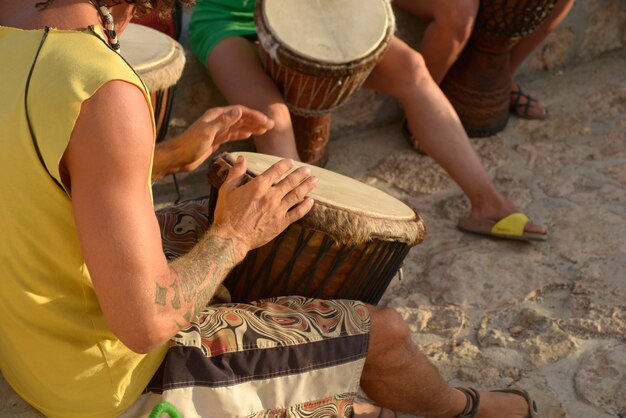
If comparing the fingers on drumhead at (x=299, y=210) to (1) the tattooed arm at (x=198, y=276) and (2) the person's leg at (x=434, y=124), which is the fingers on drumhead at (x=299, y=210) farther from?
(2) the person's leg at (x=434, y=124)

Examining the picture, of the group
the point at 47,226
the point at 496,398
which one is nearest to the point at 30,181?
the point at 47,226

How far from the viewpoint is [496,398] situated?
2176mm

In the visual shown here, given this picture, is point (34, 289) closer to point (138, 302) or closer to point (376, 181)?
point (138, 302)

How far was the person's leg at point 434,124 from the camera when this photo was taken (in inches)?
122

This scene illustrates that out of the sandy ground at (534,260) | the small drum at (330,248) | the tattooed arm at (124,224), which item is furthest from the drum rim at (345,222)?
the sandy ground at (534,260)

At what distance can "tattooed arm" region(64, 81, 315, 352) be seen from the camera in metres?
1.32

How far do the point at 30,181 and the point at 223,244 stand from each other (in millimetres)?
392

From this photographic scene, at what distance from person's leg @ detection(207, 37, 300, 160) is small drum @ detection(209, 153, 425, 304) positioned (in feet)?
2.70

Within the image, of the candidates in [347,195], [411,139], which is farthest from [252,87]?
[347,195]

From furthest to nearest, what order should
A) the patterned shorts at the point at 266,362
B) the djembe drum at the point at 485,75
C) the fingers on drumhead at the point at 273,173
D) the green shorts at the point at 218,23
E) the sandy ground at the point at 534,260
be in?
the djembe drum at the point at 485,75 → the green shorts at the point at 218,23 → the sandy ground at the point at 534,260 → the fingers on drumhead at the point at 273,173 → the patterned shorts at the point at 266,362

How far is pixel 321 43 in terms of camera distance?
8.78 feet

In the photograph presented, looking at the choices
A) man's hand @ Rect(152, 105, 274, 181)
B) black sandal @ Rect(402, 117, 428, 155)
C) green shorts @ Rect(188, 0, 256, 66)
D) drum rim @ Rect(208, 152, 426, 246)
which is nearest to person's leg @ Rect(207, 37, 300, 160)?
green shorts @ Rect(188, 0, 256, 66)

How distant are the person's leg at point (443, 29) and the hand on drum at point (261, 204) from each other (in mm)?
1824

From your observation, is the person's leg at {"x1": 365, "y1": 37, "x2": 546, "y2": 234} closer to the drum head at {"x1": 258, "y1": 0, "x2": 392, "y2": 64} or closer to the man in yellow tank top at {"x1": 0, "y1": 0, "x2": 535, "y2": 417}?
the drum head at {"x1": 258, "y1": 0, "x2": 392, "y2": 64}
